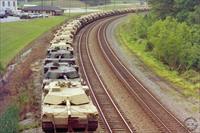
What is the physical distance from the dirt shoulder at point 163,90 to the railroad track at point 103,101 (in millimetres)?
3447

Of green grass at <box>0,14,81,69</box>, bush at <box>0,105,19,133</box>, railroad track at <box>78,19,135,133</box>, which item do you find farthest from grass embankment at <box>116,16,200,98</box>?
bush at <box>0,105,19,133</box>

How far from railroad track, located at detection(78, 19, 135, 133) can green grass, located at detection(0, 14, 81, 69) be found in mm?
11415

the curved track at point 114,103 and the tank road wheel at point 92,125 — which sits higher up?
the tank road wheel at point 92,125

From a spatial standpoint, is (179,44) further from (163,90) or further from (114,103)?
(114,103)

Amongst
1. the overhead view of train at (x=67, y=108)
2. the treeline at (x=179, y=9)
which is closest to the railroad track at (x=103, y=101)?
the overhead view of train at (x=67, y=108)

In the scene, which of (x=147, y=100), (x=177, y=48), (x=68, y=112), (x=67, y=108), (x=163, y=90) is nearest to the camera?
(x=68, y=112)

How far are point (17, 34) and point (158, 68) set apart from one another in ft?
118

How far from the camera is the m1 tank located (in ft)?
72.5

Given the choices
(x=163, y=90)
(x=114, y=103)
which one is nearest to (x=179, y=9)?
(x=163, y=90)

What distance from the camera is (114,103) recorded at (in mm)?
31781

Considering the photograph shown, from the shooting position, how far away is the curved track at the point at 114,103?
2680 cm

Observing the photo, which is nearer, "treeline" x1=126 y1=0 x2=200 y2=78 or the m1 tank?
the m1 tank

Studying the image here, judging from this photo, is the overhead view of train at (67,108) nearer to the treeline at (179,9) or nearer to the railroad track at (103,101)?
the railroad track at (103,101)

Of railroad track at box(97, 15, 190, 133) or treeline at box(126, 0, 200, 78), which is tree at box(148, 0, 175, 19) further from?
railroad track at box(97, 15, 190, 133)
